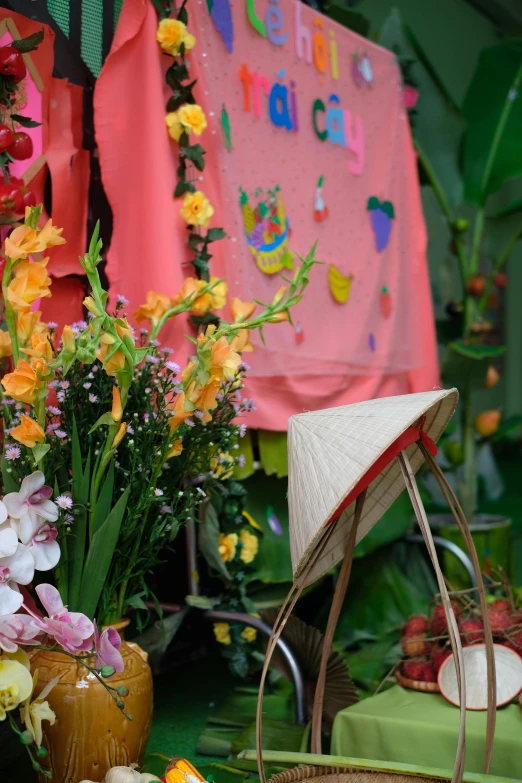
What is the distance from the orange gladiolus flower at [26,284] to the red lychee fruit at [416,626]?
1.01 m

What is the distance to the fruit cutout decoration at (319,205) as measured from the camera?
2184 mm

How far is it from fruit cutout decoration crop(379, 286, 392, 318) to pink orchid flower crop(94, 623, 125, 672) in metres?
1.59

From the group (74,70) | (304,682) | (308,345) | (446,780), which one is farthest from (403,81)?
(446,780)

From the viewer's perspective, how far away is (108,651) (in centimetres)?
110

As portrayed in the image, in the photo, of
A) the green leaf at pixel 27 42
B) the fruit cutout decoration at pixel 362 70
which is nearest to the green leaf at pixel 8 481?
the green leaf at pixel 27 42

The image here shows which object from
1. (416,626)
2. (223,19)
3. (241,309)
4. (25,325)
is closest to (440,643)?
(416,626)

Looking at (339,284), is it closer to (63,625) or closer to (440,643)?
(440,643)

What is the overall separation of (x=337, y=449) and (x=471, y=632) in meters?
0.68

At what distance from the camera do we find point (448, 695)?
1.40 meters

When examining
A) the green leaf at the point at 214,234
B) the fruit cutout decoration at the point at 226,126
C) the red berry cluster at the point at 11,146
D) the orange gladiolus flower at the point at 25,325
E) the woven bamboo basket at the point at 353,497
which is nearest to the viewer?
the woven bamboo basket at the point at 353,497

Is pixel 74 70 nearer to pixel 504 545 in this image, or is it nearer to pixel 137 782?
pixel 137 782

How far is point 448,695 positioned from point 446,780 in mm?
257

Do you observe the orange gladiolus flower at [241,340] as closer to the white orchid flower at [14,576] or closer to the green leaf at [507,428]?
the white orchid flower at [14,576]

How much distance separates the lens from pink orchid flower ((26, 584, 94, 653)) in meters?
1.05
